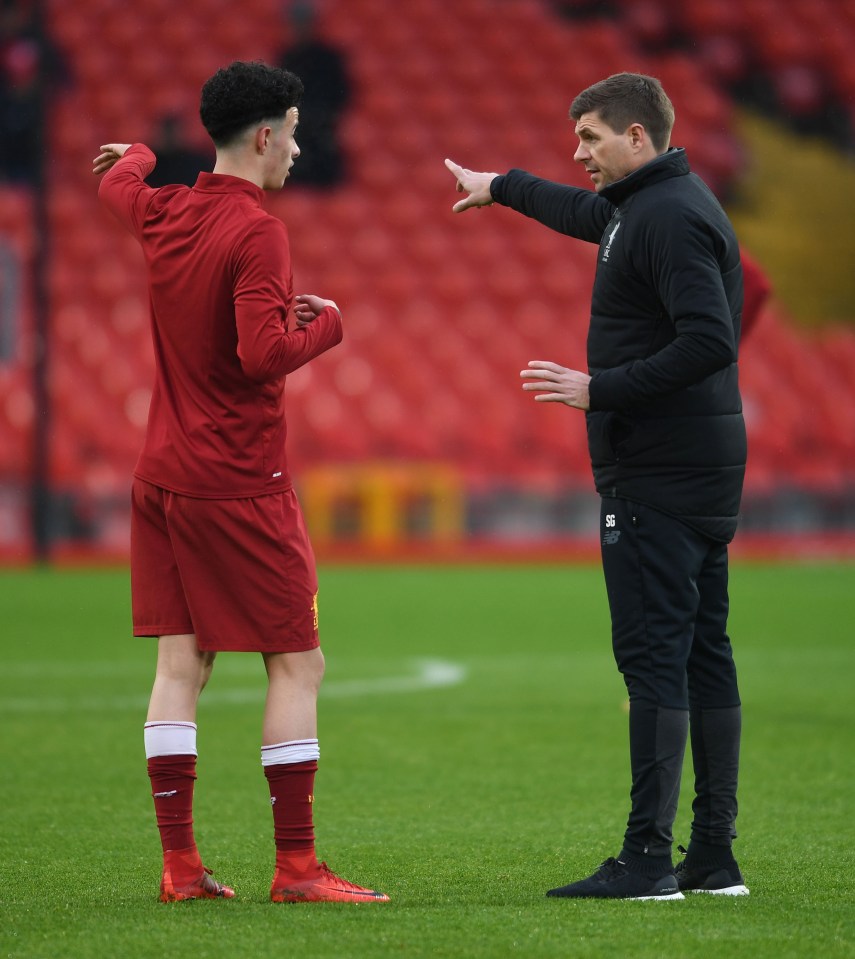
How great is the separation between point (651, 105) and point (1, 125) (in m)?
13.6

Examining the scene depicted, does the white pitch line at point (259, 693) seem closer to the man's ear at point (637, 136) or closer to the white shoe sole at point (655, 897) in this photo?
the white shoe sole at point (655, 897)

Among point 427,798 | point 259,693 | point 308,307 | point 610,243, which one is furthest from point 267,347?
point 259,693

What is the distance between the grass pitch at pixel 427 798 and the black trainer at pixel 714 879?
0.19 feet

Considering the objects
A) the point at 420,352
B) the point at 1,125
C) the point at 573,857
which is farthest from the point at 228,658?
the point at 1,125

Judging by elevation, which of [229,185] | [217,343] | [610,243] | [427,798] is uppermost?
[229,185]

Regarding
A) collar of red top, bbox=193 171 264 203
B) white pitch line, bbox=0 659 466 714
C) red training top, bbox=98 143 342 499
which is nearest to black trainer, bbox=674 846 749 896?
red training top, bbox=98 143 342 499

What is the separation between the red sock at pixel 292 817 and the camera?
9.23 ft

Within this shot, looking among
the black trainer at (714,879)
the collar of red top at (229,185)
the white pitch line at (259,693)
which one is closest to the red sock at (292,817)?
the black trainer at (714,879)

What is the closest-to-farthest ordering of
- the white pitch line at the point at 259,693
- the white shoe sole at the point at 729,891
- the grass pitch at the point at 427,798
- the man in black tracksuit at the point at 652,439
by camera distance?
the grass pitch at the point at 427,798 < the man in black tracksuit at the point at 652,439 < the white shoe sole at the point at 729,891 < the white pitch line at the point at 259,693

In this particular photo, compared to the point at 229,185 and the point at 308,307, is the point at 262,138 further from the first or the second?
the point at 308,307

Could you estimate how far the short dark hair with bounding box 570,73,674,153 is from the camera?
2.88 metres

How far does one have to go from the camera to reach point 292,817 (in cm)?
281

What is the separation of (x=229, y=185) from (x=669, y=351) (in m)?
0.88

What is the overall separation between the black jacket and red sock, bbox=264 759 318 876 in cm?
80
